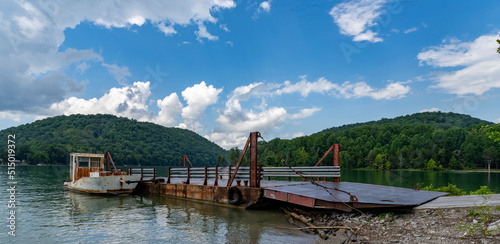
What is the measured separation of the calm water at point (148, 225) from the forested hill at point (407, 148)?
9308 centimetres

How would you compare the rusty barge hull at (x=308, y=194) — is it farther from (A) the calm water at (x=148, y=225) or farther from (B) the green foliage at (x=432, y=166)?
(B) the green foliage at (x=432, y=166)

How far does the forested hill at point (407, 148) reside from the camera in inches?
4230

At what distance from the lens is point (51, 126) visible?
13125 cm

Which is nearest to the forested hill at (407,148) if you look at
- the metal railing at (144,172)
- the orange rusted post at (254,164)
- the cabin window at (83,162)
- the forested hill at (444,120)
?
the forested hill at (444,120)

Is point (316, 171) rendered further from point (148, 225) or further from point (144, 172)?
point (144, 172)

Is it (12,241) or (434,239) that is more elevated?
(434,239)

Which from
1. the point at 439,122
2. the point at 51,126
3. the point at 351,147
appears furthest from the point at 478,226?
the point at 439,122

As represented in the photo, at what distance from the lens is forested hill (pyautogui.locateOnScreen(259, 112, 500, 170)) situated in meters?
107

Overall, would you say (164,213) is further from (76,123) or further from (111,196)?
(76,123)

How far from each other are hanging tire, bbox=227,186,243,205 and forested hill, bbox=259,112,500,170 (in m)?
92.3

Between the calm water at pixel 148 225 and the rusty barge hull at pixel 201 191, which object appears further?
the rusty barge hull at pixel 201 191

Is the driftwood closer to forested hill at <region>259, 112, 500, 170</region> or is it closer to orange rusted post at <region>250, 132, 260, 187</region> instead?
orange rusted post at <region>250, 132, 260, 187</region>

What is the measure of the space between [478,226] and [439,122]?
688ft

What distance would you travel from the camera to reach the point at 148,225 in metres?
12.4
